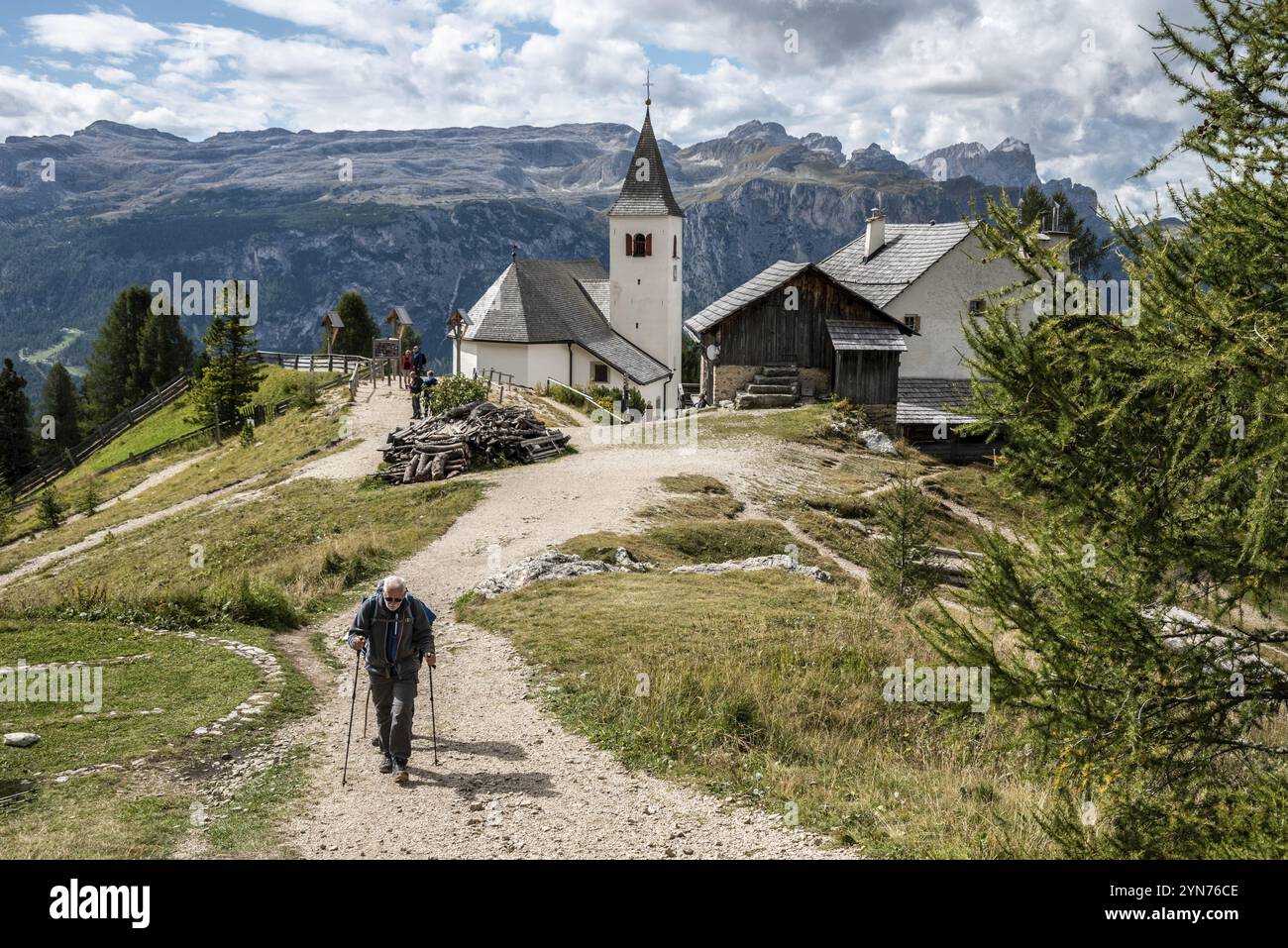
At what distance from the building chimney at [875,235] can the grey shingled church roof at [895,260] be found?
0.28 metres

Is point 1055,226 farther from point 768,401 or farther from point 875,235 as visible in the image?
point 768,401

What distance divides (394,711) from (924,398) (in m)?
41.8

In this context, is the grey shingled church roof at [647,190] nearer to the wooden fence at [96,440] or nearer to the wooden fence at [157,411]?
the wooden fence at [157,411]

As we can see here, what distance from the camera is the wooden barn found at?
158ft

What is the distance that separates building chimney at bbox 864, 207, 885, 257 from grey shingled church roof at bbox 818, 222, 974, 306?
275 mm

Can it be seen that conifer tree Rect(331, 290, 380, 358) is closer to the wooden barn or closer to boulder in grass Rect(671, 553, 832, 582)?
the wooden barn

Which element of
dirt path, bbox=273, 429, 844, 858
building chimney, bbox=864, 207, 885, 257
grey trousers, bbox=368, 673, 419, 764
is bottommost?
dirt path, bbox=273, 429, 844, 858

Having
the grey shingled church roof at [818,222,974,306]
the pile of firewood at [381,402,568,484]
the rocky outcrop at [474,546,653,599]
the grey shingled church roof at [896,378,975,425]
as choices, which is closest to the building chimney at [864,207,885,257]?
the grey shingled church roof at [818,222,974,306]

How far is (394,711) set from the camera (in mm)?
11109

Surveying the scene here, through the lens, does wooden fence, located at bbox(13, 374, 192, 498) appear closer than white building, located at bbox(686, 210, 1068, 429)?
No

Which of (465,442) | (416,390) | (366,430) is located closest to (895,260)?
(416,390)
